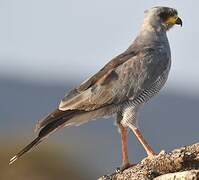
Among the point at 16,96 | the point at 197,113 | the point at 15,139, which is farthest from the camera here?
the point at 16,96

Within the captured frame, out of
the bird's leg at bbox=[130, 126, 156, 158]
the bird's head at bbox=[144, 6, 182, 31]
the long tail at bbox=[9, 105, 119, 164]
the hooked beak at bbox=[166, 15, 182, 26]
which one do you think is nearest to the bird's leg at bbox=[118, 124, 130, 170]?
the bird's leg at bbox=[130, 126, 156, 158]

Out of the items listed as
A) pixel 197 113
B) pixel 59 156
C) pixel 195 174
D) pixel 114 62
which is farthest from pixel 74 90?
pixel 197 113

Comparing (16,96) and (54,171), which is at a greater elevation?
(16,96)

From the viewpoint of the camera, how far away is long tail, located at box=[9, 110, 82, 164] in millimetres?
19969

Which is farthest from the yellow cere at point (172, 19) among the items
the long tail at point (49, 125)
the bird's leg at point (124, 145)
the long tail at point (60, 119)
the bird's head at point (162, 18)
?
the long tail at point (49, 125)

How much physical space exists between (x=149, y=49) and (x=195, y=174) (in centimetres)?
565

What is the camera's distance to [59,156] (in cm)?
4388

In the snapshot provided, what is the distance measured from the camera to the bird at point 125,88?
20938 millimetres

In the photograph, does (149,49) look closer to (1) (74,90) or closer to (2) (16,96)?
(1) (74,90)

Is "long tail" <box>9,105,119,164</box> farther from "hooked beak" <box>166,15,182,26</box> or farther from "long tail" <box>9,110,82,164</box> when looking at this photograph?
"hooked beak" <box>166,15,182,26</box>

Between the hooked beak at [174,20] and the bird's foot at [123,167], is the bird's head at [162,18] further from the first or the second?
the bird's foot at [123,167]

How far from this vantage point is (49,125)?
20234 mm

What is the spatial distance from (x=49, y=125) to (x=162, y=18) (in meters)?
3.47

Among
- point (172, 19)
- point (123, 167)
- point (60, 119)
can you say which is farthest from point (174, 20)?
point (123, 167)
